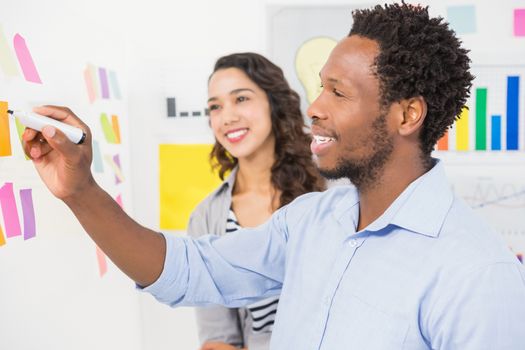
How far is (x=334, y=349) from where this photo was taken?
0.92 metres

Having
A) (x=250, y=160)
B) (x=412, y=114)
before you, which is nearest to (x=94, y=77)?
(x=250, y=160)

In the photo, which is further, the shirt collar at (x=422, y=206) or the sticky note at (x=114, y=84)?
the sticky note at (x=114, y=84)

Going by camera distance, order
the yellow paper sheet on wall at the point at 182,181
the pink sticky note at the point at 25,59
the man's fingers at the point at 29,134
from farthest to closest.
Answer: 1. the yellow paper sheet on wall at the point at 182,181
2. the pink sticky note at the point at 25,59
3. the man's fingers at the point at 29,134

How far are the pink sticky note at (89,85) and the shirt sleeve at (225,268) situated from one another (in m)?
0.63

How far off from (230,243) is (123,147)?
881 millimetres

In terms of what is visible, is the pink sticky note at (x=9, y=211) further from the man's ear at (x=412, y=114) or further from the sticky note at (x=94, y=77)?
the man's ear at (x=412, y=114)

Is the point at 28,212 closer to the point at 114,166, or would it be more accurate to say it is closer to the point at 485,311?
the point at 114,166

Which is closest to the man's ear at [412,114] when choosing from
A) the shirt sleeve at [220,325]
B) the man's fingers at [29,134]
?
the man's fingers at [29,134]

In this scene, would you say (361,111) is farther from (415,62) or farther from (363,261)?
(363,261)

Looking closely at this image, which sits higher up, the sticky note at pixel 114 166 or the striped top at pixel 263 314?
the sticky note at pixel 114 166

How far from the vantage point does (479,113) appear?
1840 mm

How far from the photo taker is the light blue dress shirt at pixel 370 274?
2.53 feet

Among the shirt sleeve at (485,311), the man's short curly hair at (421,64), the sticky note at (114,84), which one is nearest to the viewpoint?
the shirt sleeve at (485,311)

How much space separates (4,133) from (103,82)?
0.64 meters
